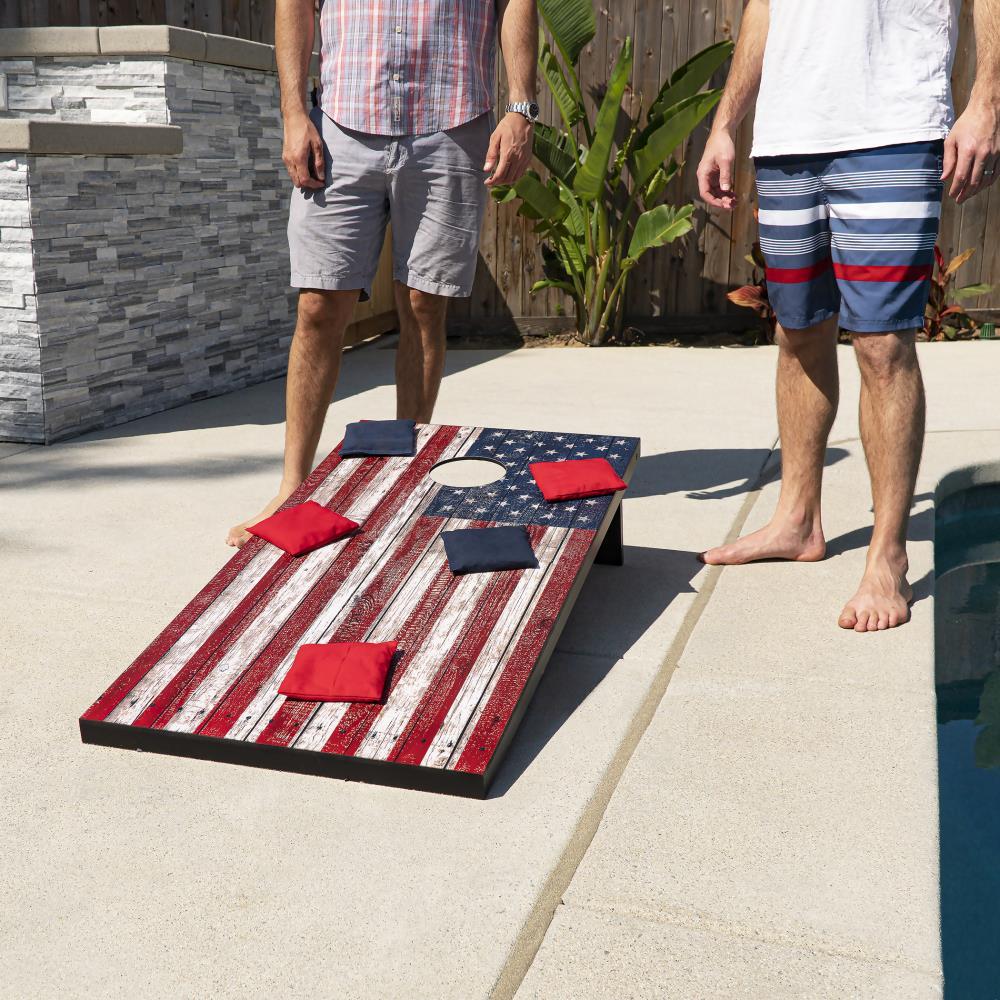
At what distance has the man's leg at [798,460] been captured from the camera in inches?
116

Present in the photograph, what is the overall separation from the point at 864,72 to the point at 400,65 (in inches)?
46.0

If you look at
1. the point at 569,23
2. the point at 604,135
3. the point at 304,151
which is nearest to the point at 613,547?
the point at 304,151

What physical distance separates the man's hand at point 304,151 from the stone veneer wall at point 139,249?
1.35 meters

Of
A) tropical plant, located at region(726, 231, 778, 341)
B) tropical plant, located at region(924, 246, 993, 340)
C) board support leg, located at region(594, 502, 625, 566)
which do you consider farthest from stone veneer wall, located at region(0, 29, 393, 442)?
tropical plant, located at region(924, 246, 993, 340)

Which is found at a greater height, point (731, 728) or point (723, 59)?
point (723, 59)

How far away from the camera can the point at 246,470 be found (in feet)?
12.7

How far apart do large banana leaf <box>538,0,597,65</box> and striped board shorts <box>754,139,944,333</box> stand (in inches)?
143

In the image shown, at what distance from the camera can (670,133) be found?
609cm

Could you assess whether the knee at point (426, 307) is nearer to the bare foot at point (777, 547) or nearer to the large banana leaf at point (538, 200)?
the bare foot at point (777, 547)

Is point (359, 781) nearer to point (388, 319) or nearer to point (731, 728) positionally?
point (731, 728)

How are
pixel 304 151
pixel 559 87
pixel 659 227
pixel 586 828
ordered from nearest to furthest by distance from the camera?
pixel 586 828, pixel 304 151, pixel 659 227, pixel 559 87

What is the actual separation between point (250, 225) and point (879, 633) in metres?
3.62

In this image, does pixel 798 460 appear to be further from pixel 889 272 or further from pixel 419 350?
pixel 419 350

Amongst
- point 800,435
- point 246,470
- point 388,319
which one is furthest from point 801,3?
point 388,319
